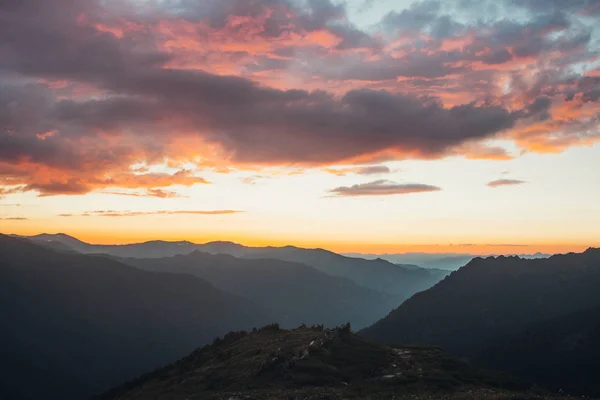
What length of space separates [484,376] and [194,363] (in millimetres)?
64510

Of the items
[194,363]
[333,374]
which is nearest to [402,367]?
[333,374]

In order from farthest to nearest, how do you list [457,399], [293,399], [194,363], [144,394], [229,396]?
1. [194,363]
2. [144,394]
3. [229,396]
4. [293,399]
5. [457,399]

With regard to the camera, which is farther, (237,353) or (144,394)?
(237,353)

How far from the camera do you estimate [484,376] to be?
2333 inches

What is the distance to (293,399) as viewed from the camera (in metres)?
41.5

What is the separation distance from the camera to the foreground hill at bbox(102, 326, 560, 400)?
151 feet

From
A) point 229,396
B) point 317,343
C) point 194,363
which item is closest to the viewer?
point 229,396

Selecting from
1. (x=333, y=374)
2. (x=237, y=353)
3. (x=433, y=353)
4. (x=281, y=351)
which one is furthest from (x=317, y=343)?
(x=237, y=353)

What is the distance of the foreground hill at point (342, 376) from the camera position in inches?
1810

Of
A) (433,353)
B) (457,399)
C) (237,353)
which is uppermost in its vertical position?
(457,399)

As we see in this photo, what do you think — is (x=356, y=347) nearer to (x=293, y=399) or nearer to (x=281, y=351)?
(x=281, y=351)

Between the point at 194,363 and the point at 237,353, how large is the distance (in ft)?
58.2

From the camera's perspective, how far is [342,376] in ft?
184

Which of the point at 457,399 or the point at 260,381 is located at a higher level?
the point at 457,399
